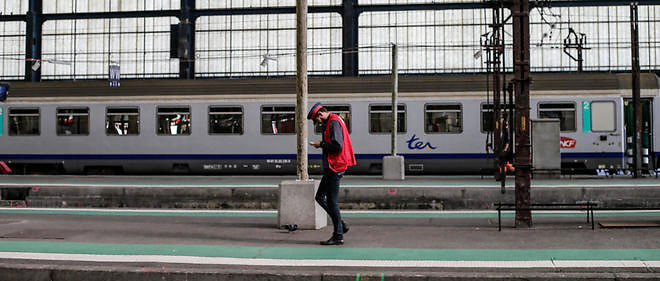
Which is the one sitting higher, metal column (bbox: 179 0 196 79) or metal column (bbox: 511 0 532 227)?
metal column (bbox: 179 0 196 79)

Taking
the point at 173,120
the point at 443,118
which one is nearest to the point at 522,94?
the point at 443,118

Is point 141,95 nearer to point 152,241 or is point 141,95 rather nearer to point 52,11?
point 152,241

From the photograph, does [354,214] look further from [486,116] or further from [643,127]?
[643,127]

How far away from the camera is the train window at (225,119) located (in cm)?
2077

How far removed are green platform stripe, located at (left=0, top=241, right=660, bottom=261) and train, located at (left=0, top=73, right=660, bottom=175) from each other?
1217 cm

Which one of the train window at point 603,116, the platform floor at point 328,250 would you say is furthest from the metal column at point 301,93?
the train window at point 603,116

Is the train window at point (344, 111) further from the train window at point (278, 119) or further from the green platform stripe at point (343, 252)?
the green platform stripe at point (343, 252)

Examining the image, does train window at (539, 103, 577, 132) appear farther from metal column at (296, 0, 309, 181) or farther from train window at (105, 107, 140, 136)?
train window at (105, 107, 140, 136)

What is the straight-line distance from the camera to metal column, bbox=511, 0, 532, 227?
9250 mm

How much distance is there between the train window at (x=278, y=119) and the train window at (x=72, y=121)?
6.37 metres

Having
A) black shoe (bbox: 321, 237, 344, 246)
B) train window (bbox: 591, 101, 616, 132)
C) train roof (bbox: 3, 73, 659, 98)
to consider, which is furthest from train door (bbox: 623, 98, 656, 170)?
black shoe (bbox: 321, 237, 344, 246)

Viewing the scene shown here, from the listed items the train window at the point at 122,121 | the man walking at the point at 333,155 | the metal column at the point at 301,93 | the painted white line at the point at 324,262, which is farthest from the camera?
the train window at the point at 122,121

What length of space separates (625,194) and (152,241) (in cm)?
1015

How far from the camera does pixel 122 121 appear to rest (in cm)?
2128
